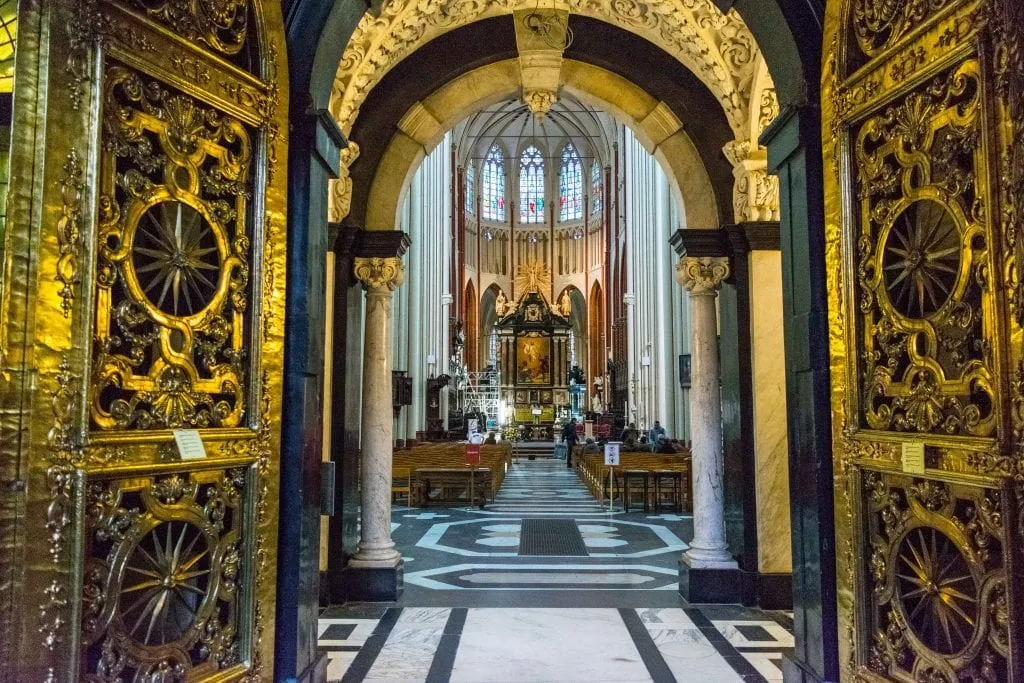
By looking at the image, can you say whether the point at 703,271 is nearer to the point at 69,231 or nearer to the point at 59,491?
the point at 69,231

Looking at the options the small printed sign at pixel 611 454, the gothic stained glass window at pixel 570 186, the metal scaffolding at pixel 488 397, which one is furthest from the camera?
the gothic stained glass window at pixel 570 186

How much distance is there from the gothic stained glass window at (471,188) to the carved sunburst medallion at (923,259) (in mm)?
43282

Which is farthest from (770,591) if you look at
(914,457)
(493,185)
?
(493,185)

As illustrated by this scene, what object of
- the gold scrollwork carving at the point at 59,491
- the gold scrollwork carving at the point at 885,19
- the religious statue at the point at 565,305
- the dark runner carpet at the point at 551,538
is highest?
the religious statue at the point at 565,305

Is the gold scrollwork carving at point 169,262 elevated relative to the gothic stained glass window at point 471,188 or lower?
lower

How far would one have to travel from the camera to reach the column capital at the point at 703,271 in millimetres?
6828

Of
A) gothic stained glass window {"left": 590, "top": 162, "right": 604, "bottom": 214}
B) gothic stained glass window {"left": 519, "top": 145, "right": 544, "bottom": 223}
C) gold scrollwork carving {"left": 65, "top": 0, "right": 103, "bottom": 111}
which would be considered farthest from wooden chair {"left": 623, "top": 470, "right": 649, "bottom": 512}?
gothic stained glass window {"left": 519, "top": 145, "right": 544, "bottom": 223}

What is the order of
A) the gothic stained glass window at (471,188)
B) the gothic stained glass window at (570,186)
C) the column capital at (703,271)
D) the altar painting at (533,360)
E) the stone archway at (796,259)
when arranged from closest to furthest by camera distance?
the stone archway at (796,259), the column capital at (703,271), the altar painting at (533,360), the gothic stained glass window at (471,188), the gothic stained glass window at (570,186)

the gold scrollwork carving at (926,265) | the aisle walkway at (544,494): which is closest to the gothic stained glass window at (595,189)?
the aisle walkway at (544,494)

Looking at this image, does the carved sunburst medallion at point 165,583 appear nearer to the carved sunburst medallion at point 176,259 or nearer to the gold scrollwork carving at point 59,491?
the gold scrollwork carving at point 59,491

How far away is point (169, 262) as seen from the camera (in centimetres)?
296

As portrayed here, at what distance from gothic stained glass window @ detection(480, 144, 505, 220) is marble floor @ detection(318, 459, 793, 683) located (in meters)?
39.3

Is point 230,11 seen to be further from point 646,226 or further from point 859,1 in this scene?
point 646,226

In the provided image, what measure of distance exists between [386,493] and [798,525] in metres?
4.03
